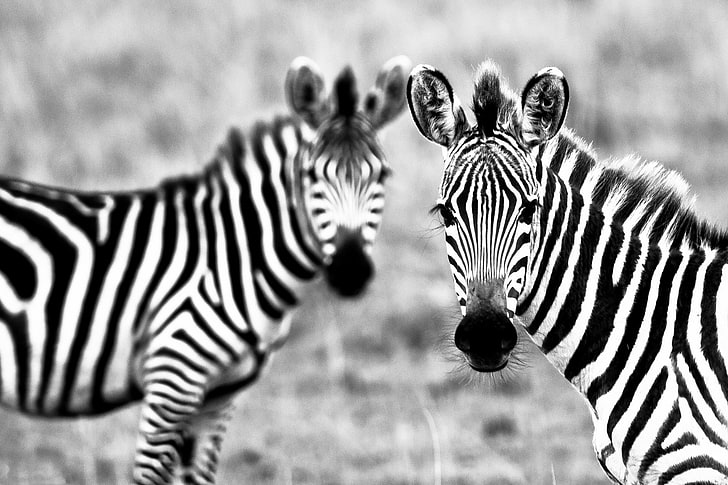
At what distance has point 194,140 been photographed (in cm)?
1388

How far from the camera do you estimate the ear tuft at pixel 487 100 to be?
4215 mm

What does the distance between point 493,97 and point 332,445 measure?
4.79 m

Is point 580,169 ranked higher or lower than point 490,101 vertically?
lower

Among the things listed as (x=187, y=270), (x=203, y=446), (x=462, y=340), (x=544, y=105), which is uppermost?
(x=544, y=105)

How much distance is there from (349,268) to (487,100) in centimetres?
219

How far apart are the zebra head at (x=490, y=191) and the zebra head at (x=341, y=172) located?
1.97 m

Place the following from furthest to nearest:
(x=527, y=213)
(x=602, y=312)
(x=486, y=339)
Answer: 1. (x=602, y=312)
2. (x=527, y=213)
3. (x=486, y=339)

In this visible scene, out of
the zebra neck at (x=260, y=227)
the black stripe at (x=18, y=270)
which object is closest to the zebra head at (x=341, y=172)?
the zebra neck at (x=260, y=227)

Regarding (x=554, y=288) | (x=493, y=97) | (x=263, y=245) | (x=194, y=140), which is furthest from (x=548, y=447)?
(x=194, y=140)

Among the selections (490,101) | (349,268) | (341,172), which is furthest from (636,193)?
(341,172)

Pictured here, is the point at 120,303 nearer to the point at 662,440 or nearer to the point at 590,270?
the point at 590,270

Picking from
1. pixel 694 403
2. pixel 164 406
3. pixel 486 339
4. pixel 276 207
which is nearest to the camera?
pixel 486 339

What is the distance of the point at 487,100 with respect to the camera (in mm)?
4230

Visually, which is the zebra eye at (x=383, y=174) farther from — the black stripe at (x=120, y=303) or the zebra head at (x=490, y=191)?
the zebra head at (x=490, y=191)
